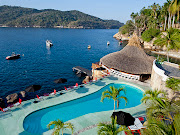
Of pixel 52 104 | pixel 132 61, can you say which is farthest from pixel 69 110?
pixel 132 61

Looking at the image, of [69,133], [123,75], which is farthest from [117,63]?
[69,133]

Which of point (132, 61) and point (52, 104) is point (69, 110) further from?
point (132, 61)

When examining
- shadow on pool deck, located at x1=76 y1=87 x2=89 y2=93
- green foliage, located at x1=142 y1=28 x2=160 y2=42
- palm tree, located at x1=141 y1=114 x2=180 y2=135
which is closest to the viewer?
palm tree, located at x1=141 y1=114 x2=180 y2=135

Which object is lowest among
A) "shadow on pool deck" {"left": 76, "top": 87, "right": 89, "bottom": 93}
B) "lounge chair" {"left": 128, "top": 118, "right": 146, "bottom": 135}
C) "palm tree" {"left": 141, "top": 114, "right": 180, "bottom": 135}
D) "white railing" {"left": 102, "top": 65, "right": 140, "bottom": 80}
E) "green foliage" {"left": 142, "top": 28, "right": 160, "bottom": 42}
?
"lounge chair" {"left": 128, "top": 118, "right": 146, "bottom": 135}

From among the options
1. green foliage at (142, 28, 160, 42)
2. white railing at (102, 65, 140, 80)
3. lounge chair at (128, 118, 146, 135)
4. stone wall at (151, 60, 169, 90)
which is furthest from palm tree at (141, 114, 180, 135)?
green foliage at (142, 28, 160, 42)

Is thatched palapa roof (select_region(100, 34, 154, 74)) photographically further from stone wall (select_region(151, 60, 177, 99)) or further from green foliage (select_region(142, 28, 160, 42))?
green foliage (select_region(142, 28, 160, 42))

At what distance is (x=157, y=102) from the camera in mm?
9773

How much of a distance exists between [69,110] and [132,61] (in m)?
16.4

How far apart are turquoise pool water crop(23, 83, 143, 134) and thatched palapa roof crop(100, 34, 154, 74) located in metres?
5.49

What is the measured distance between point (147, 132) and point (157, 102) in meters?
→ 4.81

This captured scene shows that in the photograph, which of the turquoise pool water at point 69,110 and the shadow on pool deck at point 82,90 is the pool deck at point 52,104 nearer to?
the shadow on pool deck at point 82,90

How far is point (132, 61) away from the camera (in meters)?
28.4

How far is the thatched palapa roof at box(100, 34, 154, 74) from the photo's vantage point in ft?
88.1

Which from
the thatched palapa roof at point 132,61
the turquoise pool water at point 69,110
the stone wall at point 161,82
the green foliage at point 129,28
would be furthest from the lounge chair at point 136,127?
the green foliage at point 129,28
